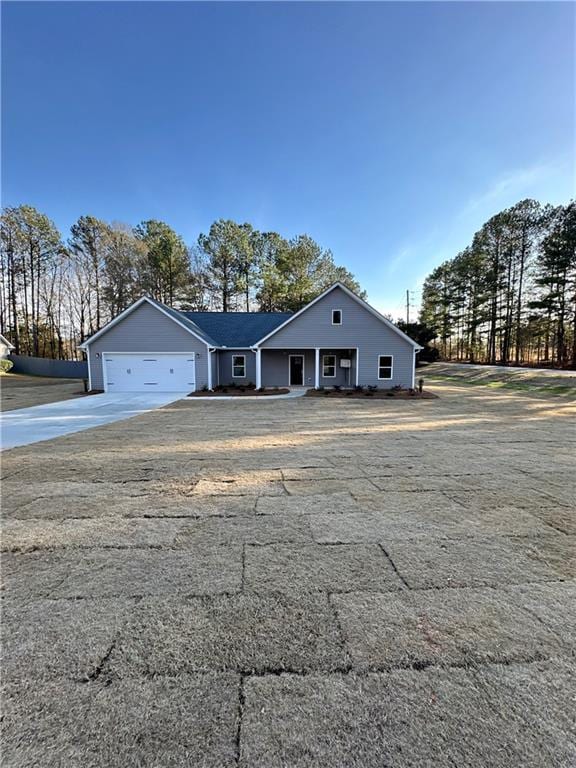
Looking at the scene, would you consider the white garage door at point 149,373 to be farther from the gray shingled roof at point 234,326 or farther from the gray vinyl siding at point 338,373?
the gray vinyl siding at point 338,373

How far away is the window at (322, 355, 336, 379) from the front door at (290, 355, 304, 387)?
1.29 meters

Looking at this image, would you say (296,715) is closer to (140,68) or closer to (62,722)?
(62,722)

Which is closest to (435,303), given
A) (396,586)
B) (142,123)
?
(142,123)

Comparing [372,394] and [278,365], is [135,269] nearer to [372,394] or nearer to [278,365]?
[278,365]

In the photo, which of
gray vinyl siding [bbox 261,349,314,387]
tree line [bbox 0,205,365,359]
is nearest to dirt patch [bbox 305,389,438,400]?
gray vinyl siding [bbox 261,349,314,387]

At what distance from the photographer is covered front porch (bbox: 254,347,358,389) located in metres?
18.2

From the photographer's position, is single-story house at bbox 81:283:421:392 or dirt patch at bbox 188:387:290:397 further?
single-story house at bbox 81:283:421:392

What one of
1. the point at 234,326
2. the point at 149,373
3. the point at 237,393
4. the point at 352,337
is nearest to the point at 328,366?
the point at 352,337

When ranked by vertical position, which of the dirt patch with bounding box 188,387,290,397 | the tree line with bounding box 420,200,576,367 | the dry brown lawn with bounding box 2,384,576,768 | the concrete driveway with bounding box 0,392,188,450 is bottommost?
the dry brown lawn with bounding box 2,384,576,768

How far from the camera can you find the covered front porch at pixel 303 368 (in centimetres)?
1823

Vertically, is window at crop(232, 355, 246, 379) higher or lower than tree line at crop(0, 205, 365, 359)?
lower

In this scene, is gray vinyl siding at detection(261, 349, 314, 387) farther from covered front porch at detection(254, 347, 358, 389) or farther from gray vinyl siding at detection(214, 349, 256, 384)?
gray vinyl siding at detection(214, 349, 256, 384)

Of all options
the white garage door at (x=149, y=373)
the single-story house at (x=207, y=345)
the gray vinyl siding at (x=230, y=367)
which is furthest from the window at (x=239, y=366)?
the white garage door at (x=149, y=373)

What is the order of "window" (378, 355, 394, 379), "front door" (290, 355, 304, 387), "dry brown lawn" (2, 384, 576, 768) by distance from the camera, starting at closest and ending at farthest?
"dry brown lawn" (2, 384, 576, 768) → "window" (378, 355, 394, 379) → "front door" (290, 355, 304, 387)
